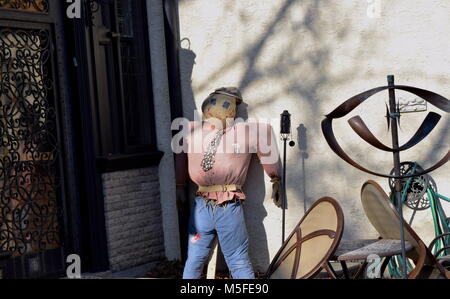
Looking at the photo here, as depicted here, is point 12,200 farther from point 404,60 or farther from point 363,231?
point 404,60

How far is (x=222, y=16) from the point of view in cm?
690

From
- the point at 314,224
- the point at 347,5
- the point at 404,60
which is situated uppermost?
the point at 347,5

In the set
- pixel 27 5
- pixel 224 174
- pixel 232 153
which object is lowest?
pixel 224 174

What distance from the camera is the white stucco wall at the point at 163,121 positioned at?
7.27 meters

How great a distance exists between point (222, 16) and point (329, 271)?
275 cm

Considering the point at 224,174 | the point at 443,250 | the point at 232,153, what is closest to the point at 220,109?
the point at 232,153

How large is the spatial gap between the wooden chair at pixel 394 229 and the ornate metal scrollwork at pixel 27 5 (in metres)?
3.26

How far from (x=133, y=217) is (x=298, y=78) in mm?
2065

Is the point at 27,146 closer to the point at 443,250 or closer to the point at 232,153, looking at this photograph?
the point at 232,153

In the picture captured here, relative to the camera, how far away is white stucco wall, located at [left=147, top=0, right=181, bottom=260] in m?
7.27

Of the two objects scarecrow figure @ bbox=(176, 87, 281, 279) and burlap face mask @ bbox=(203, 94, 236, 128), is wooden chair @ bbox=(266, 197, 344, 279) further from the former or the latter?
burlap face mask @ bbox=(203, 94, 236, 128)

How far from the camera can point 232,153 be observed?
6.38m

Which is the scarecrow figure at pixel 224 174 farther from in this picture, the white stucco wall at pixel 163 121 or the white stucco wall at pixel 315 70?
the white stucco wall at pixel 163 121
